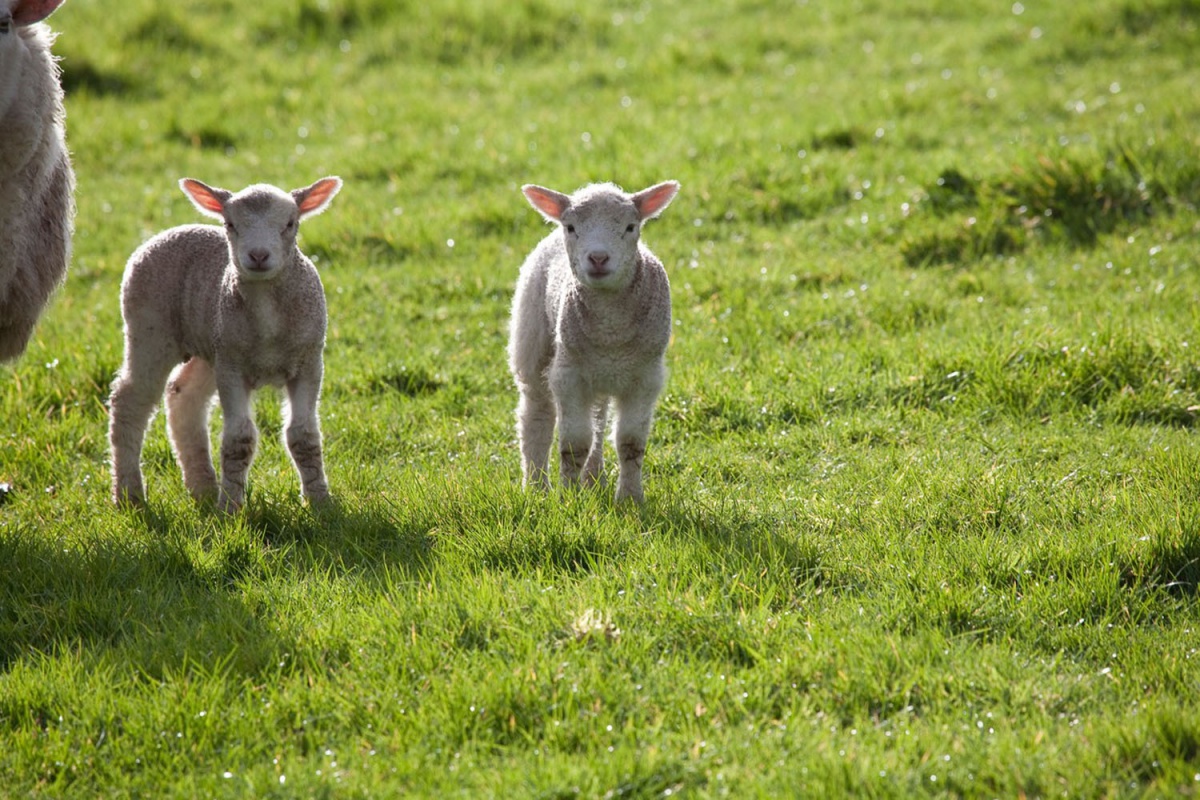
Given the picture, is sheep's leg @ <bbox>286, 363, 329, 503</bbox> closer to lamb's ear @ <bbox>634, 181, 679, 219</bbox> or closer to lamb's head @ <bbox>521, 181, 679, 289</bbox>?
lamb's head @ <bbox>521, 181, 679, 289</bbox>

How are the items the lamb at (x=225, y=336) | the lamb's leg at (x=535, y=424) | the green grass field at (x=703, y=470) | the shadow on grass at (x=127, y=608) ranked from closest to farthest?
the green grass field at (x=703, y=470) < the shadow on grass at (x=127, y=608) < the lamb at (x=225, y=336) < the lamb's leg at (x=535, y=424)

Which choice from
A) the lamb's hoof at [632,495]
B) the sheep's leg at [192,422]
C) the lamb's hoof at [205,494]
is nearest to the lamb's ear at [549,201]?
the lamb's hoof at [632,495]

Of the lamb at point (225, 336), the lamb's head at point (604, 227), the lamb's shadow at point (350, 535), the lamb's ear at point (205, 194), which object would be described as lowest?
the lamb's shadow at point (350, 535)

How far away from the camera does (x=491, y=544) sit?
15.3ft

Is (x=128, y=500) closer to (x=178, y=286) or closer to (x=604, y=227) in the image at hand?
(x=178, y=286)

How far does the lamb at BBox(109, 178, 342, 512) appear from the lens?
5.11 metres

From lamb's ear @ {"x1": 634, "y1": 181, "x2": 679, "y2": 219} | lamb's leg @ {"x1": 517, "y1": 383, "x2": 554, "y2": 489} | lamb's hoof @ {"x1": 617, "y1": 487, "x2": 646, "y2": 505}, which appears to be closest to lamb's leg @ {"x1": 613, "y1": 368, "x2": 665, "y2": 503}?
lamb's hoof @ {"x1": 617, "y1": 487, "x2": 646, "y2": 505}

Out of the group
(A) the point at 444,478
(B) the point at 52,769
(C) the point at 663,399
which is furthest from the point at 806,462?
(B) the point at 52,769

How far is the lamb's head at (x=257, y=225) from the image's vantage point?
4945 millimetres

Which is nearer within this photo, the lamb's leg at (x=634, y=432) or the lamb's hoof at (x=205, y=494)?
the lamb's leg at (x=634, y=432)

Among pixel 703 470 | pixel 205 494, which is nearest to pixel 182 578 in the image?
pixel 205 494

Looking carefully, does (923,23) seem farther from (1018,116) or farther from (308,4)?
(308,4)

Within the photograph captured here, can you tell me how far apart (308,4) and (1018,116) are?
720 centimetres

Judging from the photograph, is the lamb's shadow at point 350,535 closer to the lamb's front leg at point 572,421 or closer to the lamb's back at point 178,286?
the lamb's front leg at point 572,421
